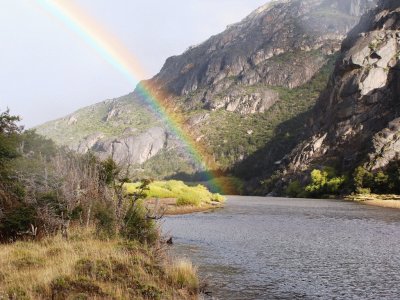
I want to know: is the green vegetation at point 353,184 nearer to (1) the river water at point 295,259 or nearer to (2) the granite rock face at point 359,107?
(2) the granite rock face at point 359,107

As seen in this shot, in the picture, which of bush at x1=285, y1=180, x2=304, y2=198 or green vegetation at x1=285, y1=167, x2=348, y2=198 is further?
bush at x1=285, y1=180, x2=304, y2=198

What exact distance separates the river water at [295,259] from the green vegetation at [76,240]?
3.13 m

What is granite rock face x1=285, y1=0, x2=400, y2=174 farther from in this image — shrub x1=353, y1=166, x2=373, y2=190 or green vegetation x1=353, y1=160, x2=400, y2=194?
shrub x1=353, y1=166, x2=373, y2=190

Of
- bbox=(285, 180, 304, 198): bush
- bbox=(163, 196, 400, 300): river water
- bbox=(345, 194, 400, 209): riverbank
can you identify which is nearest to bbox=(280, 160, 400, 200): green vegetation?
bbox=(285, 180, 304, 198): bush

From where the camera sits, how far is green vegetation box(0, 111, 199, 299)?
46.0 feet

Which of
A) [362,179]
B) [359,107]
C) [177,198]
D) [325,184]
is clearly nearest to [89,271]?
[177,198]

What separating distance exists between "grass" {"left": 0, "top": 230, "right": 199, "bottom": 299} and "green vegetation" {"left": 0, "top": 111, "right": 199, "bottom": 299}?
0.08ft

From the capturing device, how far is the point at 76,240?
1966cm

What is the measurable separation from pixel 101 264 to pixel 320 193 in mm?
135879

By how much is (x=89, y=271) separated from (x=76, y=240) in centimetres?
460

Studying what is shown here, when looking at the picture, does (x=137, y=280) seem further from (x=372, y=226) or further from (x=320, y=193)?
(x=320, y=193)

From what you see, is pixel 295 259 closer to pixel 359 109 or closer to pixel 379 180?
pixel 379 180

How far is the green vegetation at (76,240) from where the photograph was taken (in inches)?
552

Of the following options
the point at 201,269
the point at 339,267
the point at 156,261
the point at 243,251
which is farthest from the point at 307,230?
the point at 156,261
